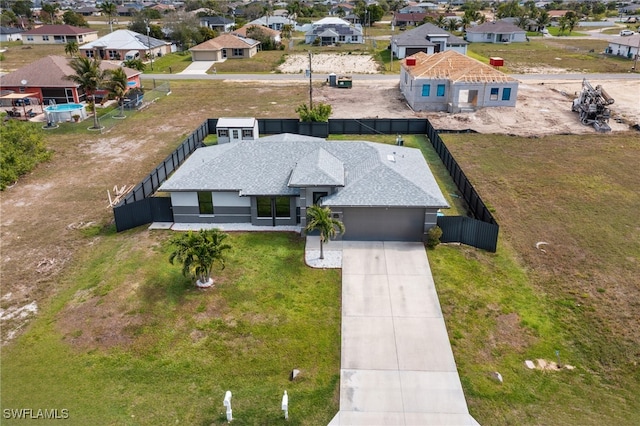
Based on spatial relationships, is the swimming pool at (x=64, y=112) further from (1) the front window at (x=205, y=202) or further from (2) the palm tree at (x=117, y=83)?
(1) the front window at (x=205, y=202)

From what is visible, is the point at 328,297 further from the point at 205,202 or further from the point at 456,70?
the point at 456,70

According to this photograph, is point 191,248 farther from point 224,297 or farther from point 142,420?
point 142,420

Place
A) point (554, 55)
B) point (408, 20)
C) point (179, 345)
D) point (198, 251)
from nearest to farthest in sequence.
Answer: point (179, 345)
point (198, 251)
point (554, 55)
point (408, 20)

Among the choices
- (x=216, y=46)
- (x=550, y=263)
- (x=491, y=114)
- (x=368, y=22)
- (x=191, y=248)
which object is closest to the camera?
(x=191, y=248)

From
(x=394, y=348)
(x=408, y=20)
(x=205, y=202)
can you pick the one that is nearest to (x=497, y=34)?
(x=408, y=20)

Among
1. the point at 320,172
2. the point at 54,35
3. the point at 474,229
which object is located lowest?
the point at 474,229

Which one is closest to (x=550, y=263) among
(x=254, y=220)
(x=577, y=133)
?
(x=254, y=220)

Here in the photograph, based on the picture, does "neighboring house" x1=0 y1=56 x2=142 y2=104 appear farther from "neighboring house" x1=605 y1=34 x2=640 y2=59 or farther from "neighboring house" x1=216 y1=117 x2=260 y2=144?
"neighboring house" x1=605 y1=34 x2=640 y2=59
